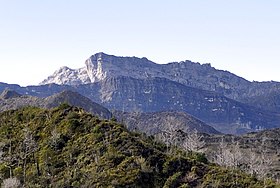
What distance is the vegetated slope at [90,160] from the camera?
344 feet

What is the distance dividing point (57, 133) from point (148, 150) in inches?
885

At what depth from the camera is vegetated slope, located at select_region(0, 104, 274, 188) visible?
10488 cm

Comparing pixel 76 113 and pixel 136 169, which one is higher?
pixel 76 113

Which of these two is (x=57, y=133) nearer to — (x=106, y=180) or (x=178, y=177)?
(x=106, y=180)

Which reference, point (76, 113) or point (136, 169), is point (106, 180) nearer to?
point (136, 169)

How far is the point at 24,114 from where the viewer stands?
14025 centimetres

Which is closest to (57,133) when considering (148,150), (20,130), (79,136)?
(79,136)

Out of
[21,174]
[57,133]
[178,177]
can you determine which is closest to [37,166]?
[21,174]

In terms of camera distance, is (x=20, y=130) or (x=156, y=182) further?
(x=20, y=130)

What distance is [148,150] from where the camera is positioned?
117 m

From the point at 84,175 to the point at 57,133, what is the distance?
18.9 m

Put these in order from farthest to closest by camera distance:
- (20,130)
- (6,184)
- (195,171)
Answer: (20,130) → (195,171) → (6,184)

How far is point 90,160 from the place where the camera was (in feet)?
371

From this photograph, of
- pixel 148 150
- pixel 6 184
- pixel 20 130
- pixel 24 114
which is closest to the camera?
pixel 6 184
